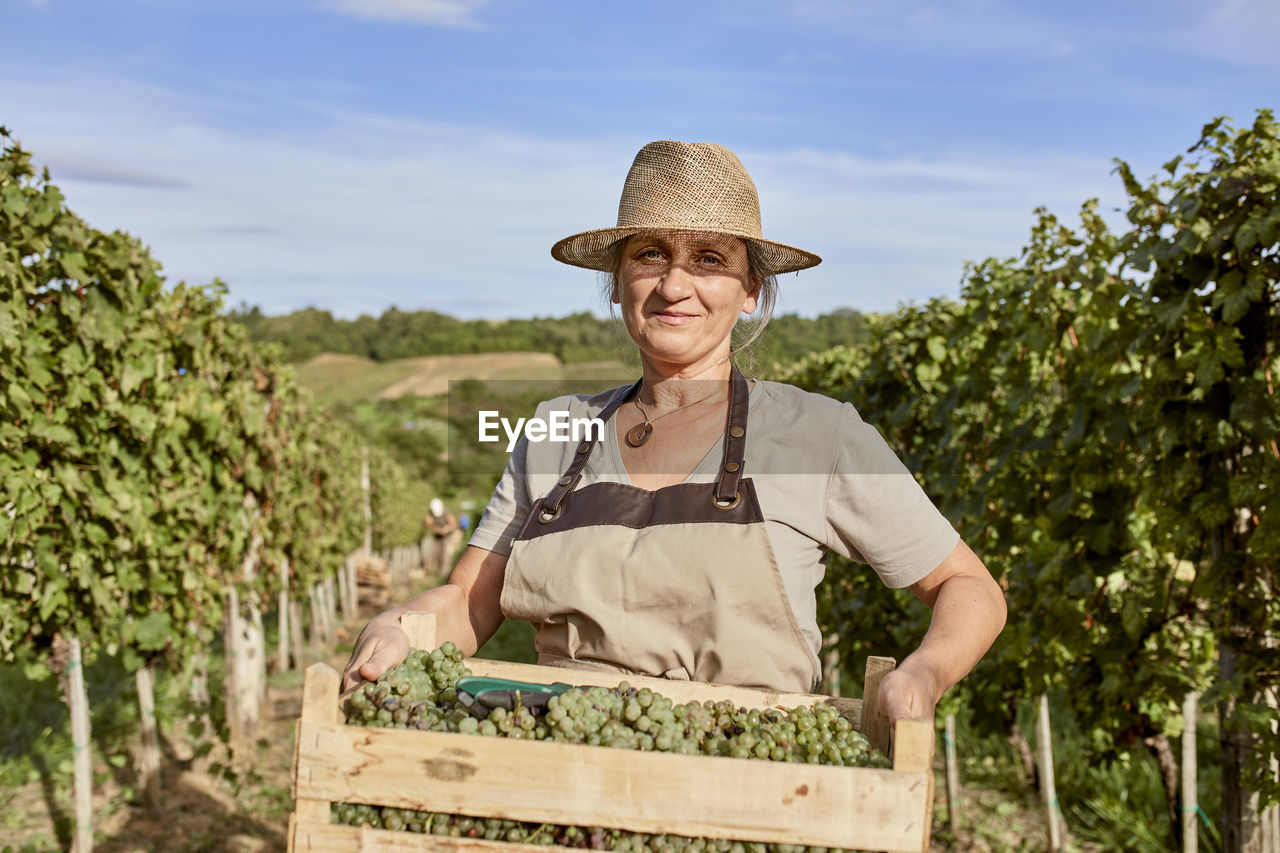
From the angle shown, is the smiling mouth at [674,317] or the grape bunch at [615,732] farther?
the smiling mouth at [674,317]

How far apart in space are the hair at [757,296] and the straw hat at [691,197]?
0.03 m

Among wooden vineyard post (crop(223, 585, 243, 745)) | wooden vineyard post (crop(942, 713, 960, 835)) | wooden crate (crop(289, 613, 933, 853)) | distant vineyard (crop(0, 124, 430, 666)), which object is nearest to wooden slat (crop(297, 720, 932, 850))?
wooden crate (crop(289, 613, 933, 853))

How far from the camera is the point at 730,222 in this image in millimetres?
2229

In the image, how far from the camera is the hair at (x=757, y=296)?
239 cm

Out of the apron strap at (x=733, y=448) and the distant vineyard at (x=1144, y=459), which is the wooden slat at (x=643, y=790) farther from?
the distant vineyard at (x=1144, y=459)

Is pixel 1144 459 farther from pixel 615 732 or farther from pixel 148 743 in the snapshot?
pixel 148 743

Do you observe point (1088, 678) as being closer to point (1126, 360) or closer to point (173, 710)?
point (1126, 360)

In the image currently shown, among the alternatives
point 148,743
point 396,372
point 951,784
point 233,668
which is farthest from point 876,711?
point 396,372

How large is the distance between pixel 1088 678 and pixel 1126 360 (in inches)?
47.3

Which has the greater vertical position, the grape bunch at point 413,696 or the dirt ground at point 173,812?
the grape bunch at point 413,696

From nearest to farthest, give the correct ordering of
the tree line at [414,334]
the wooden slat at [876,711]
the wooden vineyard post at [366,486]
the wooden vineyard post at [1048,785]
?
the wooden slat at [876,711]
the wooden vineyard post at [1048,785]
the wooden vineyard post at [366,486]
the tree line at [414,334]

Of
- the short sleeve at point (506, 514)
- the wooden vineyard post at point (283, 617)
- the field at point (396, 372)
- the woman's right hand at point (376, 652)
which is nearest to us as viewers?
the woman's right hand at point (376, 652)

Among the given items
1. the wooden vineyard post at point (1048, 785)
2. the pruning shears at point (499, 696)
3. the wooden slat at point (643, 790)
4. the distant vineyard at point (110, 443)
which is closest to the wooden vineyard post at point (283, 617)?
the distant vineyard at point (110, 443)

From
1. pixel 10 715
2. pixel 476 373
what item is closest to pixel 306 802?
pixel 10 715
